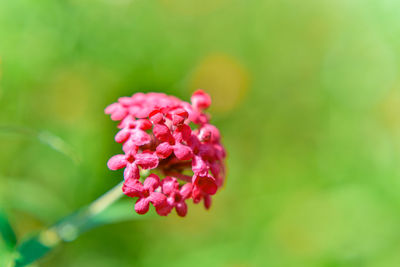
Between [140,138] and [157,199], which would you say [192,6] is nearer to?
[140,138]

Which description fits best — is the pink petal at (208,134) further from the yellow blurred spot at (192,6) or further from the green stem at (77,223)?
the yellow blurred spot at (192,6)

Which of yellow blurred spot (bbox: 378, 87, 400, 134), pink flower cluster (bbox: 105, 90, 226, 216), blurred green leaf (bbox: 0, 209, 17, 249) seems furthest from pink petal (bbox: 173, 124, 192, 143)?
yellow blurred spot (bbox: 378, 87, 400, 134)

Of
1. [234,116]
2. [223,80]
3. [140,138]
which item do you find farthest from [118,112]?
[223,80]

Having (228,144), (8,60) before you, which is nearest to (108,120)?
(8,60)

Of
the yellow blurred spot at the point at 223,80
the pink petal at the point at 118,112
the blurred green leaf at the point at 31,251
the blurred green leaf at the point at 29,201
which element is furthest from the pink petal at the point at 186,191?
the yellow blurred spot at the point at 223,80

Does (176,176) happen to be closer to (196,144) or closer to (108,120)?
(196,144)
